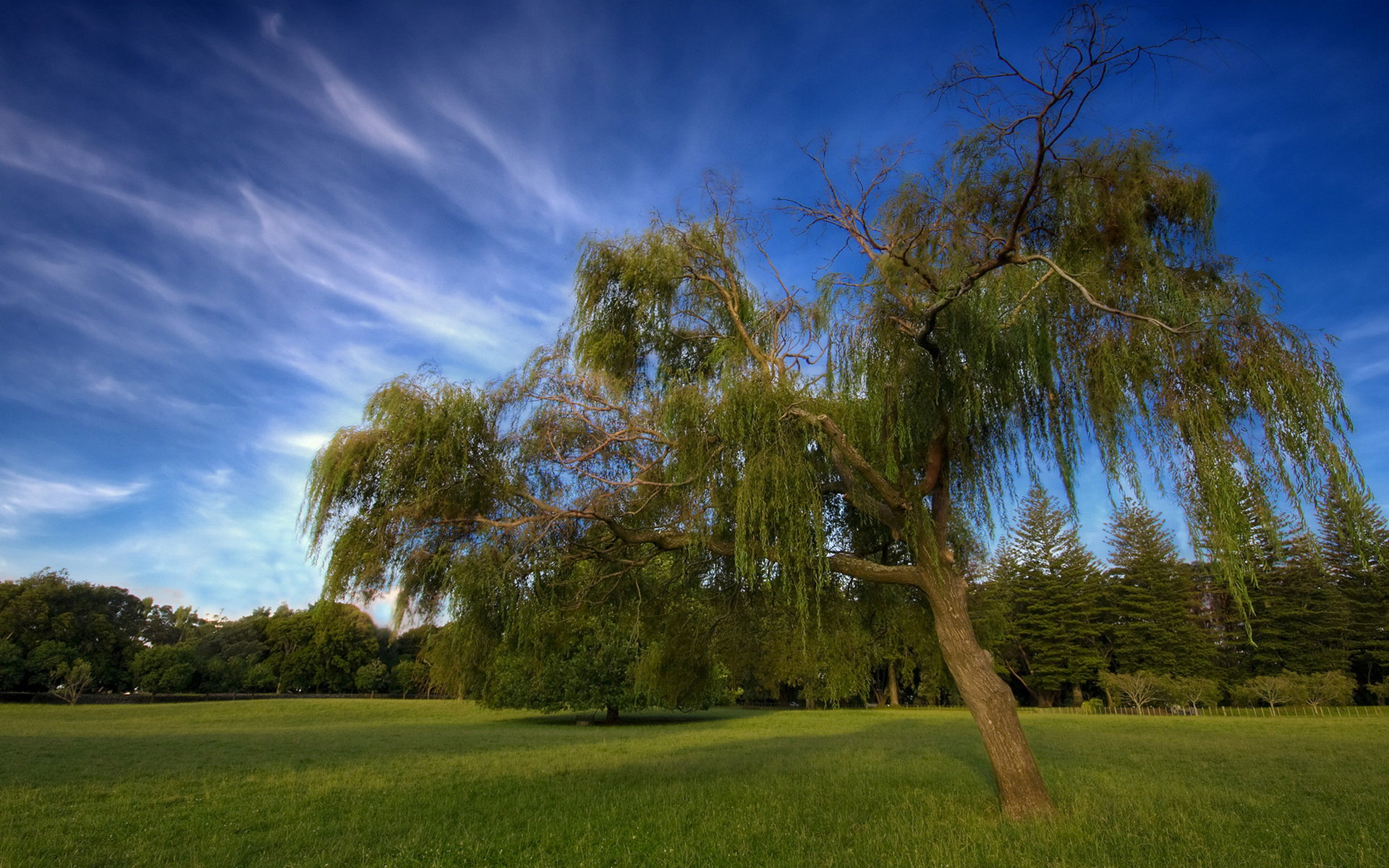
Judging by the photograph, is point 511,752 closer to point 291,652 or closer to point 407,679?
point 407,679

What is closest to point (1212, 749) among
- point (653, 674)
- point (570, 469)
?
point (653, 674)

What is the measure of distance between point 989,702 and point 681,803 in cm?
429

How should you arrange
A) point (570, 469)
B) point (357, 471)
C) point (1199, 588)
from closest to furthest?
point (357, 471)
point (570, 469)
point (1199, 588)

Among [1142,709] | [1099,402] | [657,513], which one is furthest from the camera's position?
[1142,709]

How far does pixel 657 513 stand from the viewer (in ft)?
26.7

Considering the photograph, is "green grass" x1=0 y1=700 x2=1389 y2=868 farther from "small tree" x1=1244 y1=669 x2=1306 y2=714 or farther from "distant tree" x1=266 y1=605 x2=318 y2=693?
"distant tree" x1=266 y1=605 x2=318 y2=693

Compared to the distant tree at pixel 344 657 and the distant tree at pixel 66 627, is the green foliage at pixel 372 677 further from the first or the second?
the distant tree at pixel 66 627

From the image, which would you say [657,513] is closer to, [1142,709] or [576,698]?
[576,698]

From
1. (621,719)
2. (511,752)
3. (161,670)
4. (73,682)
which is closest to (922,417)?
(511,752)

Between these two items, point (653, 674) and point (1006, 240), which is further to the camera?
point (653, 674)

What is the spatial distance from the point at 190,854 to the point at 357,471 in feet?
12.7

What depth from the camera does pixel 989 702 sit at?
6.99 meters

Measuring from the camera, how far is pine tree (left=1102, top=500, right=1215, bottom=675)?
43.4 meters

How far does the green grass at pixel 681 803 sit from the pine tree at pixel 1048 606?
28.6 meters
